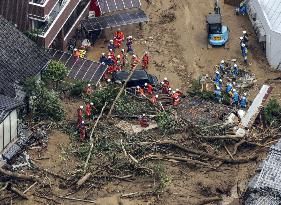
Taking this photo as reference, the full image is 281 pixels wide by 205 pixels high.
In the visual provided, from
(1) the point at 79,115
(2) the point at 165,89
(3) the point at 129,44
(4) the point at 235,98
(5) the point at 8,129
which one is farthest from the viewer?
(3) the point at 129,44

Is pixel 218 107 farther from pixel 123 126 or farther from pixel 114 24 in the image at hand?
pixel 114 24

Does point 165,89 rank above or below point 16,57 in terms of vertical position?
below

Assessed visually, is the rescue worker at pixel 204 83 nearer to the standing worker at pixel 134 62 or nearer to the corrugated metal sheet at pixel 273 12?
the standing worker at pixel 134 62

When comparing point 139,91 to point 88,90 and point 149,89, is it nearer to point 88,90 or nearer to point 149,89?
point 149,89

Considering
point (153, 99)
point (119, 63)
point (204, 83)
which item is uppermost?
point (153, 99)

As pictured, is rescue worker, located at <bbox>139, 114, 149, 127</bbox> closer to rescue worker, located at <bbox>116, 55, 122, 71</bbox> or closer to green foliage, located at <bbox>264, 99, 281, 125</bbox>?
rescue worker, located at <bbox>116, 55, 122, 71</bbox>

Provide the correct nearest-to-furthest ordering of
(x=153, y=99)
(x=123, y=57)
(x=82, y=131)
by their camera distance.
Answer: (x=82, y=131)
(x=153, y=99)
(x=123, y=57)

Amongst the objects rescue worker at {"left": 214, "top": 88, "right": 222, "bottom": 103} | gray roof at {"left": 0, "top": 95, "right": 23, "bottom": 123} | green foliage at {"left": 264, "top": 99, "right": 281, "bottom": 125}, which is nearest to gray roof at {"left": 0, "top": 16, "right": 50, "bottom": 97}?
gray roof at {"left": 0, "top": 95, "right": 23, "bottom": 123}

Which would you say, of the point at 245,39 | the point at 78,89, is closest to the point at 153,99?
the point at 78,89
